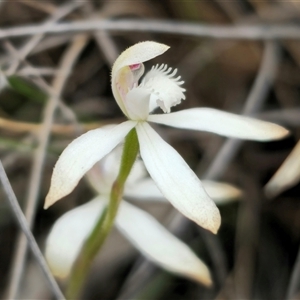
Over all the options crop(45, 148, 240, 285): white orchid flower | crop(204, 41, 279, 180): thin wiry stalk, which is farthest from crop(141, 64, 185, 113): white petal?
crop(204, 41, 279, 180): thin wiry stalk

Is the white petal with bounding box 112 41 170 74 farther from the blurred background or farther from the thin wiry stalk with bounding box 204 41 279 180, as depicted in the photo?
the thin wiry stalk with bounding box 204 41 279 180

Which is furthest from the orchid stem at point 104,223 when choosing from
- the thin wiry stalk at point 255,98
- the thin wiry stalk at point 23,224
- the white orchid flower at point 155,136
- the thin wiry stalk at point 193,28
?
the thin wiry stalk at point 193,28

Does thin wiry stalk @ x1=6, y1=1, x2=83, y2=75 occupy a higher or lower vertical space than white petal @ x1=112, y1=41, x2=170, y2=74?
higher

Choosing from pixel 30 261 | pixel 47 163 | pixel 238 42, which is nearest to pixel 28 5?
pixel 47 163

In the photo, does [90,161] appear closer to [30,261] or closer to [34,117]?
[30,261]

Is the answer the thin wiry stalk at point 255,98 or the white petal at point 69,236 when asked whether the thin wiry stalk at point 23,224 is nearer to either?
the white petal at point 69,236

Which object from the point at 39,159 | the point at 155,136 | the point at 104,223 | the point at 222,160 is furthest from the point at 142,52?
the point at 222,160
